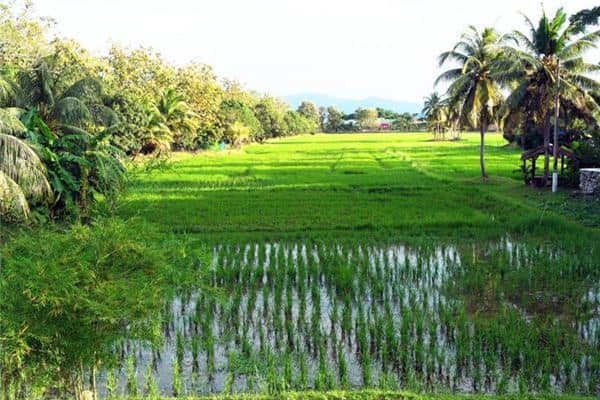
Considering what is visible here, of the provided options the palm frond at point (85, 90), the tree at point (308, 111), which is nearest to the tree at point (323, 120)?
the tree at point (308, 111)

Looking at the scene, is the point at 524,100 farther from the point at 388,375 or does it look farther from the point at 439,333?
the point at 388,375

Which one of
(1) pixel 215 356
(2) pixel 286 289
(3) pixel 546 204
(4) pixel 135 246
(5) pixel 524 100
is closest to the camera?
(4) pixel 135 246

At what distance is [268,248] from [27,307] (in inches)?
340

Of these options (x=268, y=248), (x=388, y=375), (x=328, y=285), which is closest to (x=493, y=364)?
(x=388, y=375)

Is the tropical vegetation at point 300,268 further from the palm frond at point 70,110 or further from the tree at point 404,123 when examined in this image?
the tree at point 404,123

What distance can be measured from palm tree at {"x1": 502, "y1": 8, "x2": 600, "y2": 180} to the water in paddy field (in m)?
11.2

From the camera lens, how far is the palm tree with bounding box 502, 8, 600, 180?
19.9 m

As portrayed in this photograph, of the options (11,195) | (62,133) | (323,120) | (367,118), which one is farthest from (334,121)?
(11,195)

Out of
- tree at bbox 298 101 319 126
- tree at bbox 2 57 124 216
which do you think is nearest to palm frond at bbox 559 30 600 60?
tree at bbox 2 57 124 216

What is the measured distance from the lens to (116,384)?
5.89m

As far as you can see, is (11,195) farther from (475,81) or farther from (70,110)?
(475,81)

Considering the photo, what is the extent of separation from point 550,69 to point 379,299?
15.4 m

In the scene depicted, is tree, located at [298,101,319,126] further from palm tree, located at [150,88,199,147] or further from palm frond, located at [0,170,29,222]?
palm frond, located at [0,170,29,222]

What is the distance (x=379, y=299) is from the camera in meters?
8.96
